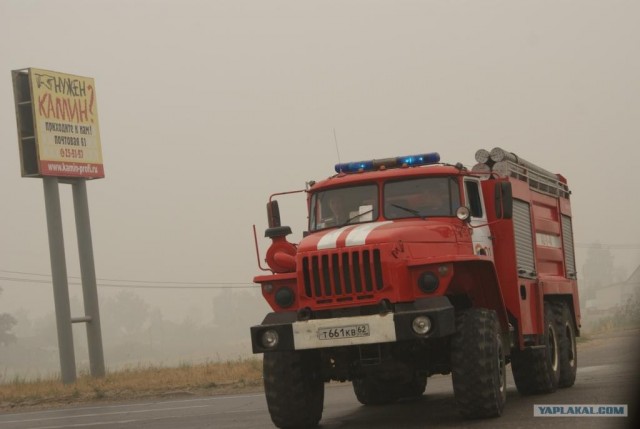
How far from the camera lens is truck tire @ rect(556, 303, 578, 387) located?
15898mm

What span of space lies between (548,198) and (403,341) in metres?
5.68

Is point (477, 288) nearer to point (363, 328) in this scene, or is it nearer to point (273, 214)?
point (363, 328)

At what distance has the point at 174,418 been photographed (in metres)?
15.6

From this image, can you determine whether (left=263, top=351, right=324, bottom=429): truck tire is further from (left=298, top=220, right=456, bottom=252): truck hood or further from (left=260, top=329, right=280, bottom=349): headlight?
(left=298, top=220, right=456, bottom=252): truck hood

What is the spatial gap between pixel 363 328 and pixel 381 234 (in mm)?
1049

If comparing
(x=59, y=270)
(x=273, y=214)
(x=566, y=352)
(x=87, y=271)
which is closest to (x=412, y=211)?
(x=273, y=214)

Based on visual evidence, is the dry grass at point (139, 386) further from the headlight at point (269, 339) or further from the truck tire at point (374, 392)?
the headlight at point (269, 339)

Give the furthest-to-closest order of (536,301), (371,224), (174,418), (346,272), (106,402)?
(106,402), (174,418), (536,301), (371,224), (346,272)

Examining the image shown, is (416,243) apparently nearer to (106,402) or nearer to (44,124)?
(106,402)

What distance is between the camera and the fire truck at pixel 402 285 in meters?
11.3

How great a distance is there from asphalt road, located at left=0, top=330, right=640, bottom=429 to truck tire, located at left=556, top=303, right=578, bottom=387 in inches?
7.6

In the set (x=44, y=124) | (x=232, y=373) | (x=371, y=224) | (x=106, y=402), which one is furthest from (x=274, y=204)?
(x=44, y=124)

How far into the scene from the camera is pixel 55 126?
101ft

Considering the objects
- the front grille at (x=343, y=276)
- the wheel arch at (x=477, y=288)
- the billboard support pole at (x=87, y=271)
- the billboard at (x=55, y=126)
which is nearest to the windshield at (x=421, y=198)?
the wheel arch at (x=477, y=288)
